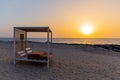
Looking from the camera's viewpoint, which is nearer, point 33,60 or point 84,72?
point 84,72

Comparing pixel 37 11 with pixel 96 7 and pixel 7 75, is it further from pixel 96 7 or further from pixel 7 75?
pixel 7 75

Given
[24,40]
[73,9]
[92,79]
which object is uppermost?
[73,9]

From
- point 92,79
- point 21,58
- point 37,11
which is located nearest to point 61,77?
point 92,79

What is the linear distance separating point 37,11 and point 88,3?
5778 millimetres

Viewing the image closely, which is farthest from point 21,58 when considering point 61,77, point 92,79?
point 92,79

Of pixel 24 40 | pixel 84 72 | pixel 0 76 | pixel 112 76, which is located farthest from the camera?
pixel 24 40

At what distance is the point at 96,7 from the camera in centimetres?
1750

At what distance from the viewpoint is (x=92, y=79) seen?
7.72 m

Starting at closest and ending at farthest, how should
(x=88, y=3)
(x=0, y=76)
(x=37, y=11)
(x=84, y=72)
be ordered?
1. (x=0, y=76)
2. (x=84, y=72)
3. (x=88, y=3)
4. (x=37, y=11)

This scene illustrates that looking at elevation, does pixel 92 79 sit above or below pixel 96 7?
below

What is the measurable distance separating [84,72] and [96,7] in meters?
10.1

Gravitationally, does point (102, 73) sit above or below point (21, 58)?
below

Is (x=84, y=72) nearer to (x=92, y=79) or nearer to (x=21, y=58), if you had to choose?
(x=92, y=79)

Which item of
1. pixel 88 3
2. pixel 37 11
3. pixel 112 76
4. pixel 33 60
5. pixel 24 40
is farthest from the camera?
pixel 37 11
